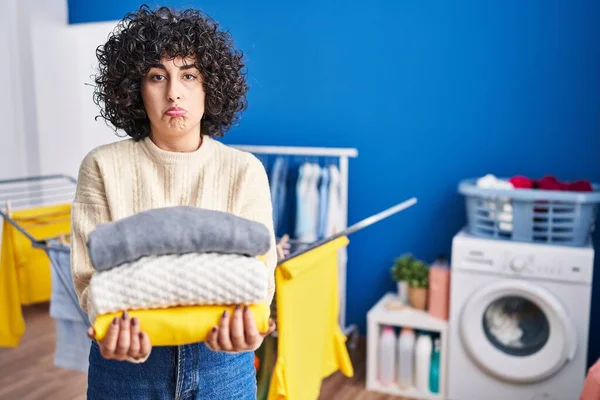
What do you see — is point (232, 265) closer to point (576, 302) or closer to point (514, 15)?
point (576, 302)

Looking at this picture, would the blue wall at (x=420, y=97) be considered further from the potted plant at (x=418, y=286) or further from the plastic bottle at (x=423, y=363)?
the plastic bottle at (x=423, y=363)

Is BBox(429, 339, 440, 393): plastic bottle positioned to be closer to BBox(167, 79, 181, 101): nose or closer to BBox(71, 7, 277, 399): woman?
BBox(71, 7, 277, 399): woman

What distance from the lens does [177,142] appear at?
1.00 m

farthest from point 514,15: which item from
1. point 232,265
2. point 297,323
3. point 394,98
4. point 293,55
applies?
point 232,265

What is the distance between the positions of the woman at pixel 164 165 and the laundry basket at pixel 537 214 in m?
1.80

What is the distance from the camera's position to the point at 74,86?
446cm

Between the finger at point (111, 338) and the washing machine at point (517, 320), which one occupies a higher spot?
the finger at point (111, 338)

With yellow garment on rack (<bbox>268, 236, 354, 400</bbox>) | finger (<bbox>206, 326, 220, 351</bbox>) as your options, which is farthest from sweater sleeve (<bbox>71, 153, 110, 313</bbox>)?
yellow garment on rack (<bbox>268, 236, 354, 400</bbox>)

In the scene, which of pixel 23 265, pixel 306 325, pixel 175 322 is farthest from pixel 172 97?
pixel 23 265

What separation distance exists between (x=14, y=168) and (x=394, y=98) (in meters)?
2.60

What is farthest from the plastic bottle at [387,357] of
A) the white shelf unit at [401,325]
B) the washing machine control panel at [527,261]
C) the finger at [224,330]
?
the finger at [224,330]

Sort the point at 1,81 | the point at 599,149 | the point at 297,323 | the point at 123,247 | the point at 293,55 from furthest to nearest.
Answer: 1. the point at 1,81
2. the point at 293,55
3. the point at 599,149
4. the point at 297,323
5. the point at 123,247

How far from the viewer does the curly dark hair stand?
0.97m

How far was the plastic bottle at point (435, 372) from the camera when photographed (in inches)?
110
